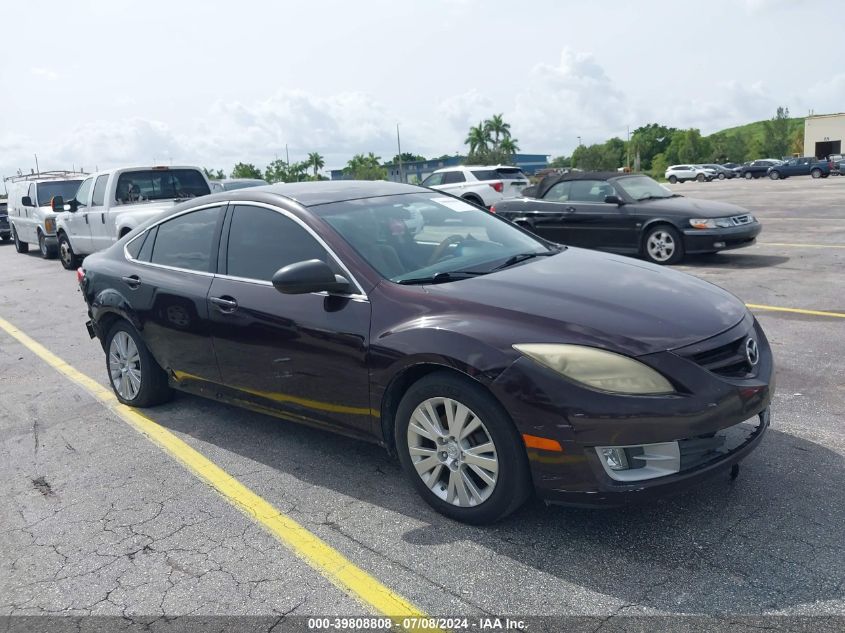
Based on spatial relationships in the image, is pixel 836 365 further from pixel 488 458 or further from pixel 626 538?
pixel 488 458

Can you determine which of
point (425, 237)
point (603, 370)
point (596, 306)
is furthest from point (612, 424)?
point (425, 237)

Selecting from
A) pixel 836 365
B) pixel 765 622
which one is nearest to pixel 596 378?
pixel 765 622

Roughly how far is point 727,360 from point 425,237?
1801 mm

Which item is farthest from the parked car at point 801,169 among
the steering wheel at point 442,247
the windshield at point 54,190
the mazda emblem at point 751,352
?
the mazda emblem at point 751,352

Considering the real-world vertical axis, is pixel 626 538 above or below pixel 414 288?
below

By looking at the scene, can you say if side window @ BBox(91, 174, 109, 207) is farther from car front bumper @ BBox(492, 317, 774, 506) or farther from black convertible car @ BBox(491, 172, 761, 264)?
car front bumper @ BBox(492, 317, 774, 506)

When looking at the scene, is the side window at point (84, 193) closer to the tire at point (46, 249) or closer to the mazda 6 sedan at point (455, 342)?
the tire at point (46, 249)

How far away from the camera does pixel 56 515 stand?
3.89 meters

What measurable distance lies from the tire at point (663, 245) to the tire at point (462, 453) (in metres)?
8.23

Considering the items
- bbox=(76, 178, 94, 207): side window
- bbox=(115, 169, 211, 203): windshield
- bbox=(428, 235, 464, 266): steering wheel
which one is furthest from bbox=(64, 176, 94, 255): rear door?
bbox=(428, 235, 464, 266): steering wheel

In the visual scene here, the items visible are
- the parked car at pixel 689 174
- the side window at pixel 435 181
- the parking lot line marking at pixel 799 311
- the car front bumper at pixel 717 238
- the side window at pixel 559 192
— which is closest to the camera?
the parking lot line marking at pixel 799 311

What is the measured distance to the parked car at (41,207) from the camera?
1706 centimetres

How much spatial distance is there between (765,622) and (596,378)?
3.50ft

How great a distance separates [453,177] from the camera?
20.4 metres
